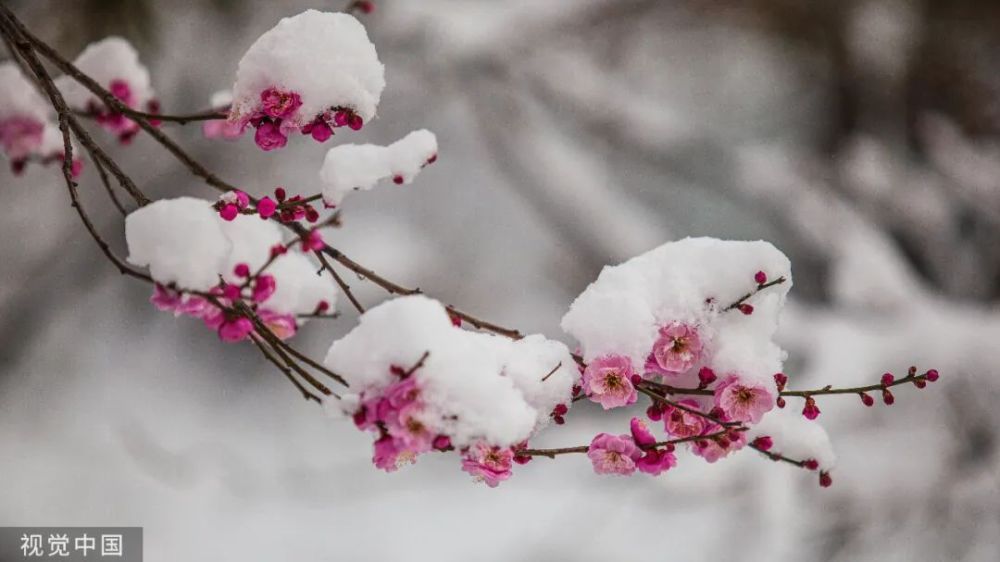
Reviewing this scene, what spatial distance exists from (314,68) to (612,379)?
32 centimetres

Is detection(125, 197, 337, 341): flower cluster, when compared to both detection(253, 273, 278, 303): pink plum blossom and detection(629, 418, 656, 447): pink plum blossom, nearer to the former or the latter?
detection(253, 273, 278, 303): pink plum blossom

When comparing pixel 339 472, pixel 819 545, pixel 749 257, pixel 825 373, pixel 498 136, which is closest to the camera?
pixel 749 257

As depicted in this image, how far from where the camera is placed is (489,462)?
1.81ft

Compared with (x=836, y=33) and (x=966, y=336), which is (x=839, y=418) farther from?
(x=836, y=33)

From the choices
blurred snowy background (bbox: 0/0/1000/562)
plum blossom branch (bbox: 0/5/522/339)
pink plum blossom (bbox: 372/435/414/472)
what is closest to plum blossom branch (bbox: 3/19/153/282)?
plum blossom branch (bbox: 0/5/522/339)

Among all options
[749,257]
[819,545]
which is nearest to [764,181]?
[819,545]

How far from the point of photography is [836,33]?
228cm

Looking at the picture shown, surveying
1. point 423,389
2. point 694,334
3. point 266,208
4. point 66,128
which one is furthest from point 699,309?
point 66,128

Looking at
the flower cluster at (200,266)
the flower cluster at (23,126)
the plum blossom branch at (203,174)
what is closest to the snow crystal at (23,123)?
the flower cluster at (23,126)

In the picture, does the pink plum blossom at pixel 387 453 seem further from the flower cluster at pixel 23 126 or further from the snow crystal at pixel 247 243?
the flower cluster at pixel 23 126

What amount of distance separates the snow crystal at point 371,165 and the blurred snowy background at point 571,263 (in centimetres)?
138

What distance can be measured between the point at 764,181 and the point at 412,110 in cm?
105

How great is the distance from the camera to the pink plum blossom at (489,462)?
1.74 ft

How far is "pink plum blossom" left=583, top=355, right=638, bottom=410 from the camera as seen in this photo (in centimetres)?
56
